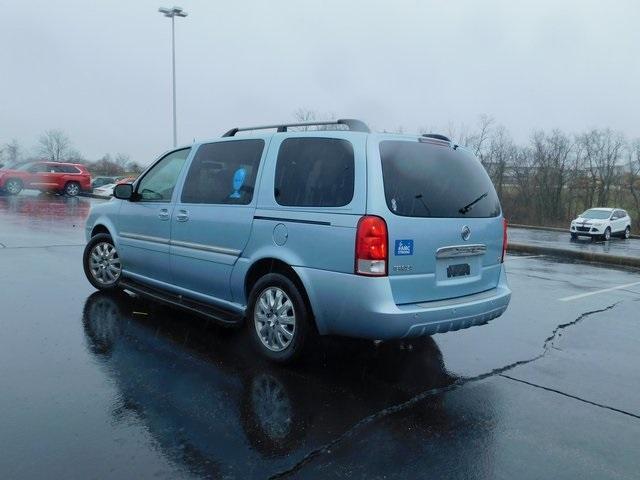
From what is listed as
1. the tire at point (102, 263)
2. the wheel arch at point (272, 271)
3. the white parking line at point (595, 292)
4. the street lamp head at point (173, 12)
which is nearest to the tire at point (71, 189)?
the street lamp head at point (173, 12)

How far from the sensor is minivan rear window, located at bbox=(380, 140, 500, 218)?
407 cm

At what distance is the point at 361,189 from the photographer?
13.0ft

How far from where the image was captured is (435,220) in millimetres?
4176

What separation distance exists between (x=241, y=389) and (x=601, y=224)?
25036 millimetres

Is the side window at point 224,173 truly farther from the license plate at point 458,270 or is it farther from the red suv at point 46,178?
the red suv at point 46,178

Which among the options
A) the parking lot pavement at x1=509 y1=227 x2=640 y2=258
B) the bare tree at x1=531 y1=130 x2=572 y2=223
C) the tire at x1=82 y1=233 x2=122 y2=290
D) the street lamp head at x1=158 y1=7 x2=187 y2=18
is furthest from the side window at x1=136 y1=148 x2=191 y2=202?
the bare tree at x1=531 y1=130 x2=572 y2=223

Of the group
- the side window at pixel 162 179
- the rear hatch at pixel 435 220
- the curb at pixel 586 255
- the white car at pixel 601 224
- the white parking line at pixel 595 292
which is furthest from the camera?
the white car at pixel 601 224

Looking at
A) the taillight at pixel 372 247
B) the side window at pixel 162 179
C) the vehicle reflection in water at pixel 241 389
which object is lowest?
the vehicle reflection in water at pixel 241 389

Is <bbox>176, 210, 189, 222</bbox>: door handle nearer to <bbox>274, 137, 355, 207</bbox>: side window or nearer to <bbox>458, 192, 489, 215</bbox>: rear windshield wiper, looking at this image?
<bbox>274, 137, 355, 207</bbox>: side window

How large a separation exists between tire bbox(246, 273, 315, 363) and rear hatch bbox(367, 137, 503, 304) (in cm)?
78

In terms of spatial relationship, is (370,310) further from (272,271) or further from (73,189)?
(73,189)

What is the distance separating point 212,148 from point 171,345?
6.22 ft

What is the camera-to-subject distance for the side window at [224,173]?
4824mm

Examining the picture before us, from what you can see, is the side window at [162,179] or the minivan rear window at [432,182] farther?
the side window at [162,179]
